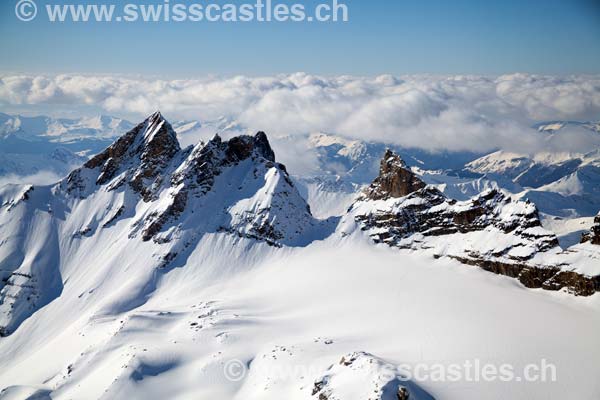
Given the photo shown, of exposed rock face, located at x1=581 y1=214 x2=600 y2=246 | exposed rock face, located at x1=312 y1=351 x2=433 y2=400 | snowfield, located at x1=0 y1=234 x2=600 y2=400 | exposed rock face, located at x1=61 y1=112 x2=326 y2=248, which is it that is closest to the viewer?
exposed rock face, located at x1=312 y1=351 x2=433 y2=400

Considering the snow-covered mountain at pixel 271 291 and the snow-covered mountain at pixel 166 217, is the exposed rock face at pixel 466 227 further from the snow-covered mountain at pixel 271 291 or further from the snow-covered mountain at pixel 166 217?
the snow-covered mountain at pixel 166 217

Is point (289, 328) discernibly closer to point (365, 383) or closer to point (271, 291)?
point (271, 291)

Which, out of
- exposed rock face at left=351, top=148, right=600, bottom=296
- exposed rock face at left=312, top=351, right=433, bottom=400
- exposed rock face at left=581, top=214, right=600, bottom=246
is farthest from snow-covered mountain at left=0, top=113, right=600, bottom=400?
exposed rock face at left=581, top=214, right=600, bottom=246

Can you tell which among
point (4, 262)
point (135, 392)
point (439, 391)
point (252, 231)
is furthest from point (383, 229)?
point (4, 262)

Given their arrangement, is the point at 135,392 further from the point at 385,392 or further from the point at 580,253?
the point at 580,253

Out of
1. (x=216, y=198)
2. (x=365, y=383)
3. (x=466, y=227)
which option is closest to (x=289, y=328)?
(x=365, y=383)

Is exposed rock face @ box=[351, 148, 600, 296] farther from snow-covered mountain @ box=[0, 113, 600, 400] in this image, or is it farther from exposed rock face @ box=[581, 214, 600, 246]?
exposed rock face @ box=[581, 214, 600, 246]

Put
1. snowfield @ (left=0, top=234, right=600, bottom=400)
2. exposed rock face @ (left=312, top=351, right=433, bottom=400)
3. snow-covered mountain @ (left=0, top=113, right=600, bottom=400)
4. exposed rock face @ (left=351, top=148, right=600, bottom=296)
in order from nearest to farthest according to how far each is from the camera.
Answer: exposed rock face @ (left=312, top=351, right=433, bottom=400), snowfield @ (left=0, top=234, right=600, bottom=400), snow-covered mountain @ (left=0, top=113, right=600, bottom=400), exposed rock face @ (left=351, top=148, right=600, bottom=296)

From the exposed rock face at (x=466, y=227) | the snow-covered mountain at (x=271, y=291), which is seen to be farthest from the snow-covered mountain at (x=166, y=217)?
the exposed rock face at (x=466, y=227)
